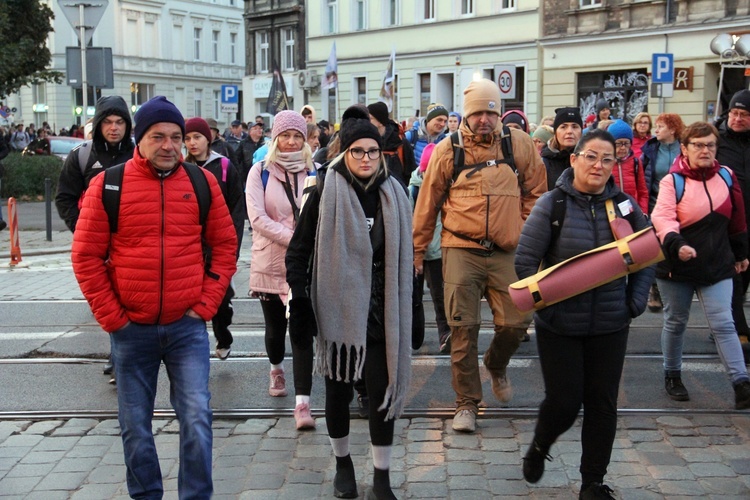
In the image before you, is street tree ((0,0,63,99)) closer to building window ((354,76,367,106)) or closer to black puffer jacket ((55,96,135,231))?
building window ((354,76,367,106))

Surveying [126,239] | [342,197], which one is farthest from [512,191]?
[126,239]

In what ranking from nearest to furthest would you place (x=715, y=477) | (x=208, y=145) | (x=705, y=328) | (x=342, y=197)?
(x=342, y=197) < (x=715, y=477) < (x=208, y=145) < (x=705, y=328)

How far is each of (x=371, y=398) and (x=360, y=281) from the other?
58 centimetres

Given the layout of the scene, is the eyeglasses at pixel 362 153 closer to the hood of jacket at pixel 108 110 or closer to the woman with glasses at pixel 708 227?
the hood of jacket at pixel 108 110

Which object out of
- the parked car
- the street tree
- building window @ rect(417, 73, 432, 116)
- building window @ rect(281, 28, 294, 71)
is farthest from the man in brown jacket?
building window @ rect(281, 28, 294, 71)

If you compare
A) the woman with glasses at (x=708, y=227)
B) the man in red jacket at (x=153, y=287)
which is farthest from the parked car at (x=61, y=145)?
the man in red jacket at (x=153, y=287)

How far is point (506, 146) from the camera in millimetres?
6254

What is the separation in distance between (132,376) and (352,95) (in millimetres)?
39245

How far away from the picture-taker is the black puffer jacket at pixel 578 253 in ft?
15.9

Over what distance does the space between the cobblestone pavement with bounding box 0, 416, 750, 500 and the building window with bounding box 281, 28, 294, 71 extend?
4551 centimetres

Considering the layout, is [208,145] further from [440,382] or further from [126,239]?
[126,239]

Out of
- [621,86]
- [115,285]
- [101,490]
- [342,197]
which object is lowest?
[101,490]

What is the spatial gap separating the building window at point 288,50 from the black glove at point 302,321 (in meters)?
46.5

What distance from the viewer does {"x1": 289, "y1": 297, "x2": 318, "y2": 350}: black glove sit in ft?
16.1
